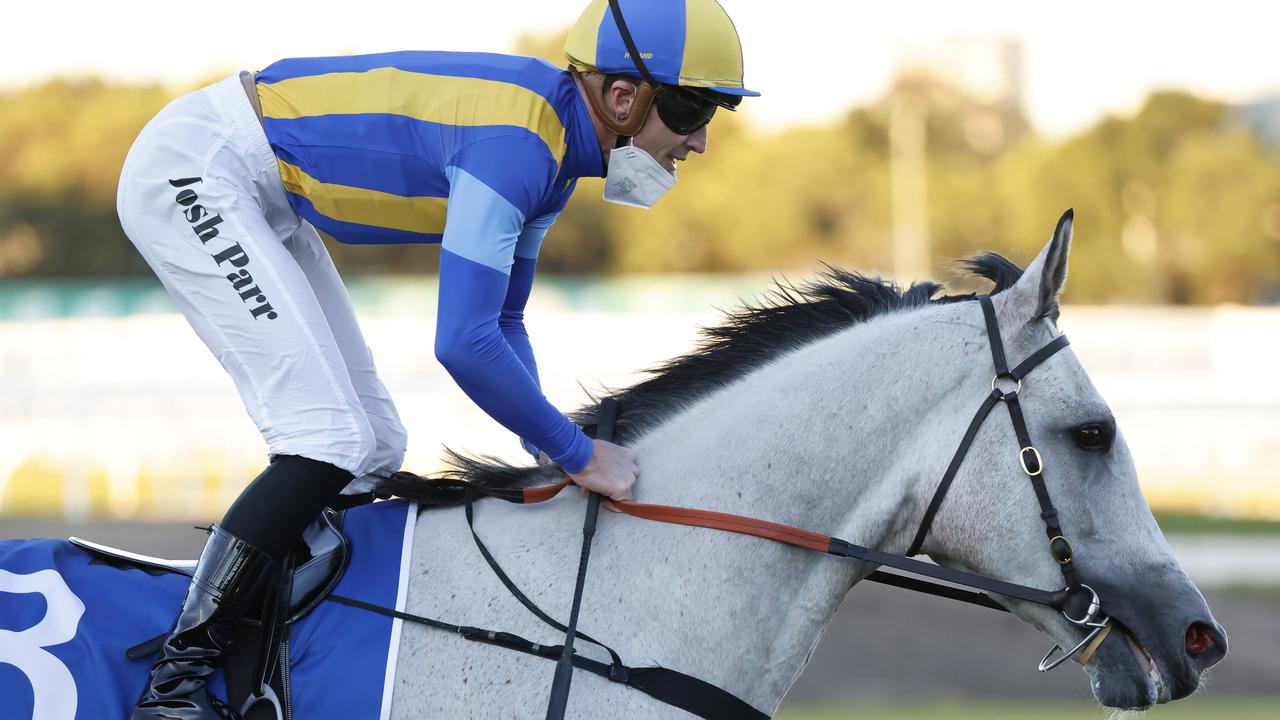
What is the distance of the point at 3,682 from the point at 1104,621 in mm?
2146

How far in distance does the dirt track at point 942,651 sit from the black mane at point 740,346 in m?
6.52

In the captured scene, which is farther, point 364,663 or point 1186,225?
point 1186,225

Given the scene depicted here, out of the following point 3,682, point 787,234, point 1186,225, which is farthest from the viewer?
point 787,234

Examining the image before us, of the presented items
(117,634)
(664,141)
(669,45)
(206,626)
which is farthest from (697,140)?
(117,634)

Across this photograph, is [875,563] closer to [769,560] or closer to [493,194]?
[769,560]

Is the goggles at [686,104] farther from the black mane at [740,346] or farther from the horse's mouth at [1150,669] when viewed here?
the horse's mouth at [1150,669]

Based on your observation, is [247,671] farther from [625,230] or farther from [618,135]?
[625,230]

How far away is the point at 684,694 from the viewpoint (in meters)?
2.52

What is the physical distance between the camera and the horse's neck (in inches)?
102

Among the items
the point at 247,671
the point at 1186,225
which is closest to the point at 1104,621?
the point at 247,671

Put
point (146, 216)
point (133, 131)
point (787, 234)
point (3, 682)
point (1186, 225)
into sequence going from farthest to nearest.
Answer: point (787, 234) < point (1186, 225) < point (133, 131) < point (146, 216) < point (3, 682)

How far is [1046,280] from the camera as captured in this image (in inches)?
102

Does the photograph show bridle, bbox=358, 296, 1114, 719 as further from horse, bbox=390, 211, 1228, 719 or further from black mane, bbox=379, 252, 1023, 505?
black mane, bbox=379, 252, 1023, 505

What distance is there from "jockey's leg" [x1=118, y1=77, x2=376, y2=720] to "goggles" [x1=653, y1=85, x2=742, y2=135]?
856 millimetres
